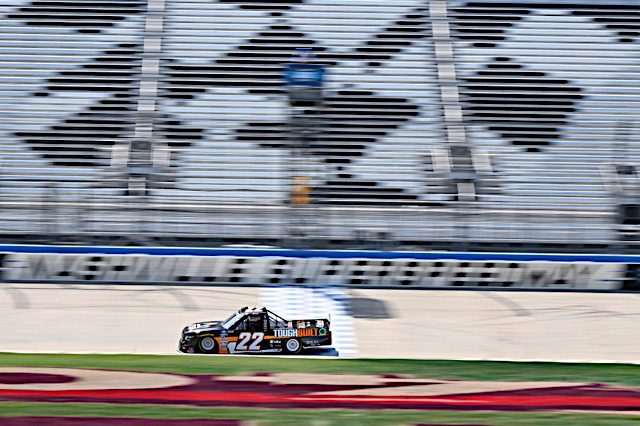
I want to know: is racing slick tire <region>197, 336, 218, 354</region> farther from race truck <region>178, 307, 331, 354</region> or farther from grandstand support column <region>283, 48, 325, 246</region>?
grandstand support column <region>283, 48, 325, 246</region>

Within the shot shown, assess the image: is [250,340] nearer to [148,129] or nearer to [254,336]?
[254,336]

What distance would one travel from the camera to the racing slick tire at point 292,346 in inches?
480

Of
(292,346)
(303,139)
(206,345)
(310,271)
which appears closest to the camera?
(206,345)

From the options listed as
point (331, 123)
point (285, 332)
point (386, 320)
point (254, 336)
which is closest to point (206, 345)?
point (254, 336)

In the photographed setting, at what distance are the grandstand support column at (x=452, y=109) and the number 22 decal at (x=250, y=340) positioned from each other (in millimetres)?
7346

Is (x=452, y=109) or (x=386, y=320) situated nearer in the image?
(x=386, y=320)

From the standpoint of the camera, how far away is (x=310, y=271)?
1634 cm

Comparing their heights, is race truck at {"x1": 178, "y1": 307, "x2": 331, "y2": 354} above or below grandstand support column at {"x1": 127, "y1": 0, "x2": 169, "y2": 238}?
below

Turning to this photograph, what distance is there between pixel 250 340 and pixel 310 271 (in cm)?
434

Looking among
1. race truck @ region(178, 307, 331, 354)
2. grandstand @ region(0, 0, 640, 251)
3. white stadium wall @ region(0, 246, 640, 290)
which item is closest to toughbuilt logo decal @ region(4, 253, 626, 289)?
white stadium wall @ region(0, 246, 640, 290)

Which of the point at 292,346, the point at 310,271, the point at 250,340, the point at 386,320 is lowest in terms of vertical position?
the point at 386,320

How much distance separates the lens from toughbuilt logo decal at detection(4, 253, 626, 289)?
16.3 metres

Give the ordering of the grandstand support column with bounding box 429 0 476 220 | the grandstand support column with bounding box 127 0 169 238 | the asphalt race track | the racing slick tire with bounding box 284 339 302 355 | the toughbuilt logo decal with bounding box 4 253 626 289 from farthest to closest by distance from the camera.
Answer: the grandstand support column with bounding box 429 0 476 220, the grandstand support column with bounding box 127 0 169 238, the toughbuilt logo decal with bounding box 4 253 626 289, the asphalt race track, the racing slick tire with bounding box 284 339 302 355

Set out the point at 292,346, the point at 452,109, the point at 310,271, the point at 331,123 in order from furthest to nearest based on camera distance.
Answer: the point at 452,109
the point at 331,123
the point at 310,271
the point at 292,346
